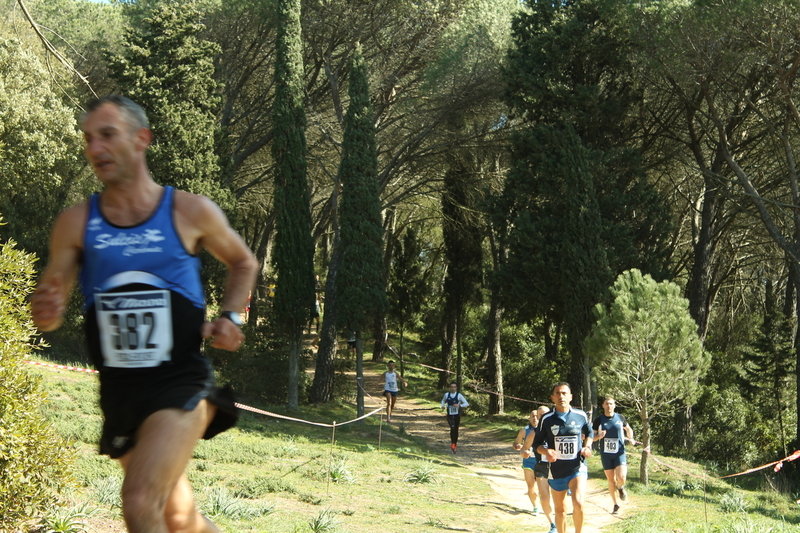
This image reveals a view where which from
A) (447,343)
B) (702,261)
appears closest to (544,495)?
(702,261)

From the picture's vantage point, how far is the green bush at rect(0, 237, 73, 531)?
6387 millimetres

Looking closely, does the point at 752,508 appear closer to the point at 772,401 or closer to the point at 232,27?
the point at 772,401

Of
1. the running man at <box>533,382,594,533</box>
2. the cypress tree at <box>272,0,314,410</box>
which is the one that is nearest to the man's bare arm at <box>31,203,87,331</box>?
the running man at <box>533,382,594,533</box>

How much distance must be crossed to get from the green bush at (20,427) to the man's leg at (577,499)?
5.24 meters

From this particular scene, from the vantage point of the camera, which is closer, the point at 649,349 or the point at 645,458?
the point at 645,458

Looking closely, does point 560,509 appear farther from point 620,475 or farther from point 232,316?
point 232,316

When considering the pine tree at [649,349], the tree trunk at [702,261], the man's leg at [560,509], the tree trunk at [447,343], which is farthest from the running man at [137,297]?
the tree trunk at [447,343]

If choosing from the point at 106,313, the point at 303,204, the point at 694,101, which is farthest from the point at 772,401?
the point at 106,313

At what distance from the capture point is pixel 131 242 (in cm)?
294

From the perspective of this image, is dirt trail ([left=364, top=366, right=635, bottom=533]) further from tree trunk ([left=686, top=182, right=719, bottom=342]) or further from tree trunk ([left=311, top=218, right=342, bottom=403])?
tree trunk ([left=686, top=182, right=719, bottom=342])

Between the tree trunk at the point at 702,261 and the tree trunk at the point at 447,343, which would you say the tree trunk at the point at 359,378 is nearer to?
the tree trunk at the point at 447,343

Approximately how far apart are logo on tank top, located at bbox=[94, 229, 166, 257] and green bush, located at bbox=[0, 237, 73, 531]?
161 inches

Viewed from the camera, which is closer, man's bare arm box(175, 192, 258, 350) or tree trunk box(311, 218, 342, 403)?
man's bare arm box(175, 192, 258, 350)

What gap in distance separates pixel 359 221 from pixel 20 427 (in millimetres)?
21361
